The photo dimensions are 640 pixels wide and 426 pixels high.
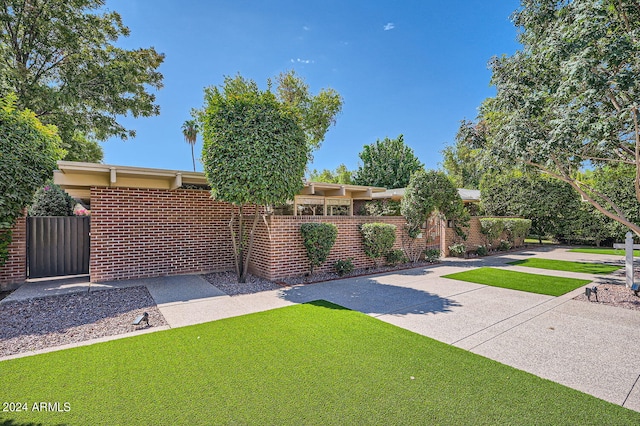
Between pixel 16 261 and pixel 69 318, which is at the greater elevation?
pixel 16 261

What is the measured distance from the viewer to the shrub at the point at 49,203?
10.8m

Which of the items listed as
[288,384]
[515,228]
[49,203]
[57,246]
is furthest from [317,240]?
[515,228]

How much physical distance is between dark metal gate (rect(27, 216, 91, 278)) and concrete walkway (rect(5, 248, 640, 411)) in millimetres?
868

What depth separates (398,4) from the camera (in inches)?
444

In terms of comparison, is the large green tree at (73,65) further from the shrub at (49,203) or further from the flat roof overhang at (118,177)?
the flat roof overhang at (118,177)

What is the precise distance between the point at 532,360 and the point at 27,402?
512 cm

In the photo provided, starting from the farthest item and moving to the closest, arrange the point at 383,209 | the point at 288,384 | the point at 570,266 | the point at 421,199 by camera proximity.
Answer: the point at 383,209, the point at 421,199, the point at 570,266, the point at 288,384

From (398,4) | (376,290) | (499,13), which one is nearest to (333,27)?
(398,4)

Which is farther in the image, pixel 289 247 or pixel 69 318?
pixel 289 247

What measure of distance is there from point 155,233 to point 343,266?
5.22 meters

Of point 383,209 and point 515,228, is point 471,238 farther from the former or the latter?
point 383,209

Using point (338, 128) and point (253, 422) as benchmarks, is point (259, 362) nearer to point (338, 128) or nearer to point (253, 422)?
point (253, 422)

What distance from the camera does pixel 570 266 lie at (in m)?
10.1

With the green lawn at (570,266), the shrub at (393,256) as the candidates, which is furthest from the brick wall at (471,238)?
the shrub at (393,256)
